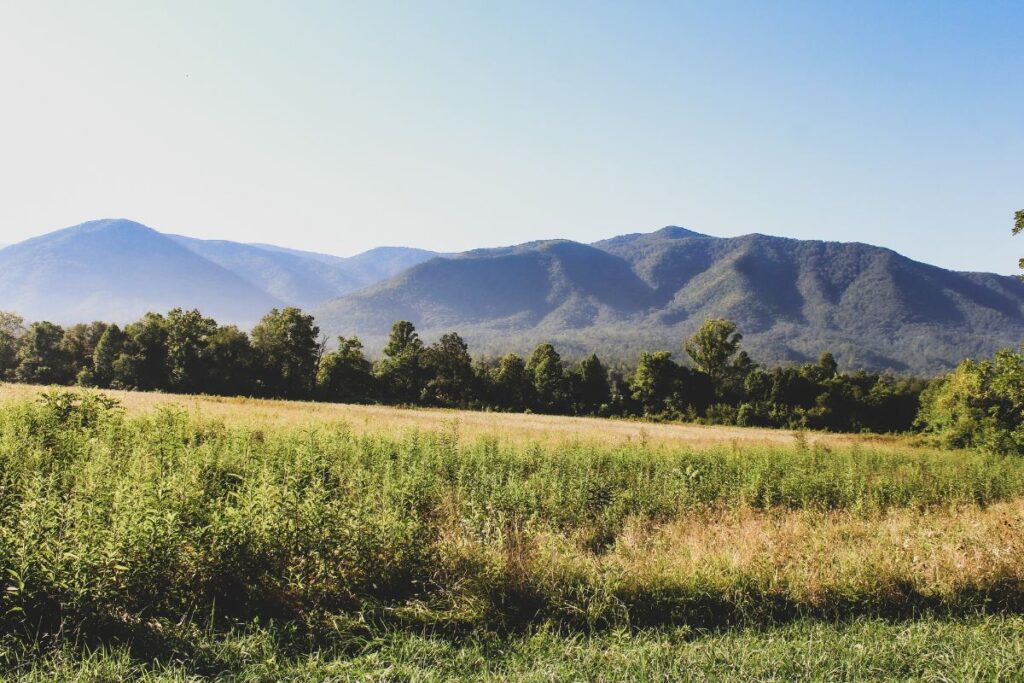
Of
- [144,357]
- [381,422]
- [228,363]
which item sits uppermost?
[144,357]

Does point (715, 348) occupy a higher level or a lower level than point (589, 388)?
higher

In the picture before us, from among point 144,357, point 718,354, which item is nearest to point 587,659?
point 144,357

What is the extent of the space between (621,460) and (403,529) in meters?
10.8

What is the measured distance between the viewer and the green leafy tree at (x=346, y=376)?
63781mm

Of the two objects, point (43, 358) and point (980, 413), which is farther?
point (43, 358)

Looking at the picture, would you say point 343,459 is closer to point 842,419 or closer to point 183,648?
point 183,648

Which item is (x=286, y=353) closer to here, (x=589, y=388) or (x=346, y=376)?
(x=346, y=376)

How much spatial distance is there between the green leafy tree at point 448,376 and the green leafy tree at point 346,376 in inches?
258

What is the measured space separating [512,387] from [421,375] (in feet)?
35.3

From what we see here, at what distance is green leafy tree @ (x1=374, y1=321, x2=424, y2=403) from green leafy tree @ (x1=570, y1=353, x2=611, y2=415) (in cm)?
1819

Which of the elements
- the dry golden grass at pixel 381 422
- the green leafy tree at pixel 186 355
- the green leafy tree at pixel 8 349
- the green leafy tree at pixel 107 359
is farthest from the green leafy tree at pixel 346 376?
the green leafy tree at pixel 8 349

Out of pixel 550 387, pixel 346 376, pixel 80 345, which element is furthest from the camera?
pixel 550 387

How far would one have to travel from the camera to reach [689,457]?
19.0m

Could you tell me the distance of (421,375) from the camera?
2749 inches
